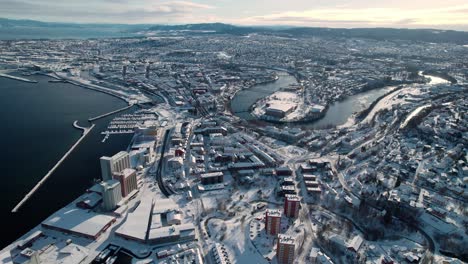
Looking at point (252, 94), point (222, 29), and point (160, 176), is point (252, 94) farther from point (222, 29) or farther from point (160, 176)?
point (222, 29)

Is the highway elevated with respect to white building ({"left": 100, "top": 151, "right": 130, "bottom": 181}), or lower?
lower

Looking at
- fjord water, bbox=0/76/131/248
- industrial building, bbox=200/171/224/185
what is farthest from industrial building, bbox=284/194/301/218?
fjord water, bbox=0/76/131/248

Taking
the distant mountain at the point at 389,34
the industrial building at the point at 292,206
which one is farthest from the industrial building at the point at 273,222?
the distant mountain at the point at 389,34

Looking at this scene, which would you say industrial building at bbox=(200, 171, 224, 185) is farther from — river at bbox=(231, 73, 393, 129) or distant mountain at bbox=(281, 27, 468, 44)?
distant mountain at bbox=(281, 27, 468, 44)

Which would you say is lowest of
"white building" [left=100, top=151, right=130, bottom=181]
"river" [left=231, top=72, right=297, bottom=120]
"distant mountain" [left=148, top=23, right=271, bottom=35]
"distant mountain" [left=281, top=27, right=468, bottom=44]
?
"river" [left=231, top=72, right=297, bottom=120]

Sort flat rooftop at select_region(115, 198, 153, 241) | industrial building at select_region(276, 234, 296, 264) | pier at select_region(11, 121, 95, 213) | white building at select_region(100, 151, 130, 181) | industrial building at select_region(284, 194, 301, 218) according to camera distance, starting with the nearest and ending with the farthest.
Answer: industrial building at select_region(276, 234, 296, 264)
flat rooftop at select_region(115, 198, 153, 241)
industrial building at select_region(284, 194, 301, 218)
pier at select_region(11, 121, 95, 213)
white building at select_region(100, 151, 130, 181)

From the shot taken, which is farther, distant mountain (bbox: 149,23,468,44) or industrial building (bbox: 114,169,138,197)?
distant mountain (bbox: 149,23,468,44)

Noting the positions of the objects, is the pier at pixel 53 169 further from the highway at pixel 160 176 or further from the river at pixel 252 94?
the river at pixel 252 94

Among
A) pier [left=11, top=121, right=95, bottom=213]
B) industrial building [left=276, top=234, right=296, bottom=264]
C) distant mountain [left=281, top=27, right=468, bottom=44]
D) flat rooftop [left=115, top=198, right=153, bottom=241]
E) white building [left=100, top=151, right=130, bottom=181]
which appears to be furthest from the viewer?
distant mountain [left=281, top=27, right=468, bottom=44]
